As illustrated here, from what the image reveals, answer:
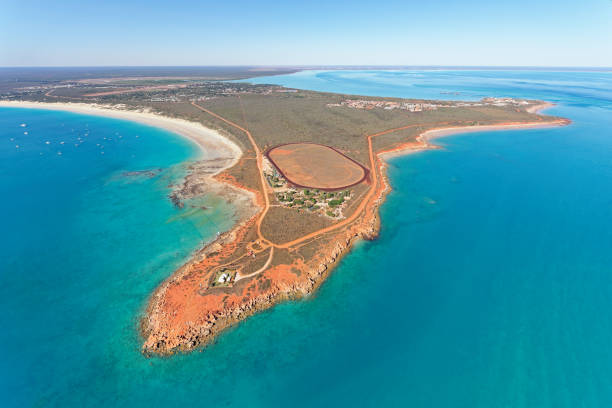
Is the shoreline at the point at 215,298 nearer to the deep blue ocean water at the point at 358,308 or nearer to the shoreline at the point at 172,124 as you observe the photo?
the deep blue ocean water at the point at 358,308

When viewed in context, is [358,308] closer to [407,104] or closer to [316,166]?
[316,166]

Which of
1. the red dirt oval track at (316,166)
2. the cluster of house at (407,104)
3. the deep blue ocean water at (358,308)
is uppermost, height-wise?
the cluster of house at (407,104)

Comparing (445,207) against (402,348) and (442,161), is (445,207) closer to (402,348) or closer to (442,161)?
(442,161)

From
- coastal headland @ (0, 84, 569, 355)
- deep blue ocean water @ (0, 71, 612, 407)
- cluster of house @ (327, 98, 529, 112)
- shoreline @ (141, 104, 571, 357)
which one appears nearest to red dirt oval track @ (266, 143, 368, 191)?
coastal headland @ (0, 84, 569, 355)

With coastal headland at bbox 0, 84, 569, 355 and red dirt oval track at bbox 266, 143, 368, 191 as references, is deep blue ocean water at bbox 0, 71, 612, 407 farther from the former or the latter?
red dirt oval track at bbox 266, 143, 368, 191

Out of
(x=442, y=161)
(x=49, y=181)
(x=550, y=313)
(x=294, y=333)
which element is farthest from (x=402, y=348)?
(x=49, y=181)

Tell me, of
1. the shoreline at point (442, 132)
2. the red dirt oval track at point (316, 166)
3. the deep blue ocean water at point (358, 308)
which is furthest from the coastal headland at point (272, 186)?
the deep blue ocean water at point (358, 308)
